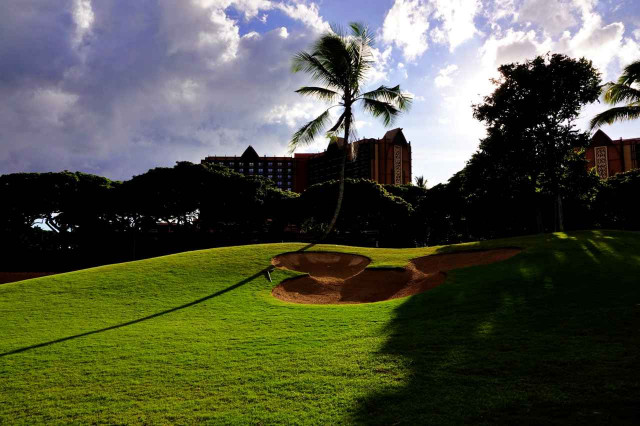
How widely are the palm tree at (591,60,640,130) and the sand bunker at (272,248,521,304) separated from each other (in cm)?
1606

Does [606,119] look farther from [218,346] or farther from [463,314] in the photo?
[218,346]

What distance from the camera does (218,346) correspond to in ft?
29.2

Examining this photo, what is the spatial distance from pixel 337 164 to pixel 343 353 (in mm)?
112060

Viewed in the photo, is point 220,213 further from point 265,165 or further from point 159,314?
point 265,165

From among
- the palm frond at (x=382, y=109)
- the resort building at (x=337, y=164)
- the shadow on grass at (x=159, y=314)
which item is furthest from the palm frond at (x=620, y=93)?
the resort building at (x=337, y=164)

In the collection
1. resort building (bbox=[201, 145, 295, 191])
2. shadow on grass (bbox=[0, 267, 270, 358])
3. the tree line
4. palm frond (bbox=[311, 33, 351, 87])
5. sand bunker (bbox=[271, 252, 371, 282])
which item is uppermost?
resort building (bbox=[201, 145, 295, 191])

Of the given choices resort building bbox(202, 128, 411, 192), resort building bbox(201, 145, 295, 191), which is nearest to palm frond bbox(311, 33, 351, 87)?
resort building bbox(202, 128, 411, 192)

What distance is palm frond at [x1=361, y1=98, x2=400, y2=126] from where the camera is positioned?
22797 millimetres

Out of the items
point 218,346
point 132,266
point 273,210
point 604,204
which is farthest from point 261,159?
point 218,346

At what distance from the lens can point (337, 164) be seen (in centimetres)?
11800

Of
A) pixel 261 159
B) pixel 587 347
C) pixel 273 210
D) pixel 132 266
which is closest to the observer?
pixel 587 347

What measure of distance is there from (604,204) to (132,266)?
159ft

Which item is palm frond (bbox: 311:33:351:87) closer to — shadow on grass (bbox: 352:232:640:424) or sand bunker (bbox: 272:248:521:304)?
sand bunker (bbox: 272:248:521:304)

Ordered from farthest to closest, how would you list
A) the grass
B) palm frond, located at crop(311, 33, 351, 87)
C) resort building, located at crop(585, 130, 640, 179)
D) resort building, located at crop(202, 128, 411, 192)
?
resort building, located at crop(202, 128, 411, 192), resort building, located at crop(585, 130, 640, 179), palm frond, located at crop(311, 33, 351, 87), the grass
